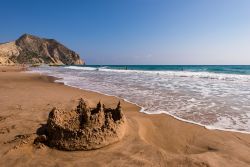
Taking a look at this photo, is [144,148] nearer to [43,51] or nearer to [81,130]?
[81,130]

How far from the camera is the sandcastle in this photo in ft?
11.3

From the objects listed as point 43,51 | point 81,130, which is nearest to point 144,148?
point 81,130

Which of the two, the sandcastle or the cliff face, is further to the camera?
the cliff face

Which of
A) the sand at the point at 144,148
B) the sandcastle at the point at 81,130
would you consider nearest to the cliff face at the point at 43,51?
the sand at the point at 144,148

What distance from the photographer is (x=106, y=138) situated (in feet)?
11.7

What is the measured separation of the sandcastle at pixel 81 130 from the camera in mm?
3445

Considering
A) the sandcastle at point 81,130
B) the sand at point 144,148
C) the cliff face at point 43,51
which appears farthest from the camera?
the cliff face at point 43,51

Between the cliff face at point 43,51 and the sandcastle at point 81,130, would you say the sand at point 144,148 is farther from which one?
the cliff face at point 43,51

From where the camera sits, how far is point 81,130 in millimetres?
3496

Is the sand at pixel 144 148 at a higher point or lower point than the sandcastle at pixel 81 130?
lower

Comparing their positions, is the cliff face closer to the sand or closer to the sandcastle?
the sand

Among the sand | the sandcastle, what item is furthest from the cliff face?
the sandcastle

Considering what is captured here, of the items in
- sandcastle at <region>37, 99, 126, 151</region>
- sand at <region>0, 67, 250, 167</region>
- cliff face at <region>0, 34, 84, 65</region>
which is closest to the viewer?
sand at <region>0, 67, 250, 167</region>

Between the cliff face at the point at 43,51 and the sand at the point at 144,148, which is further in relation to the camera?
the cliff face at the point at 43,51
